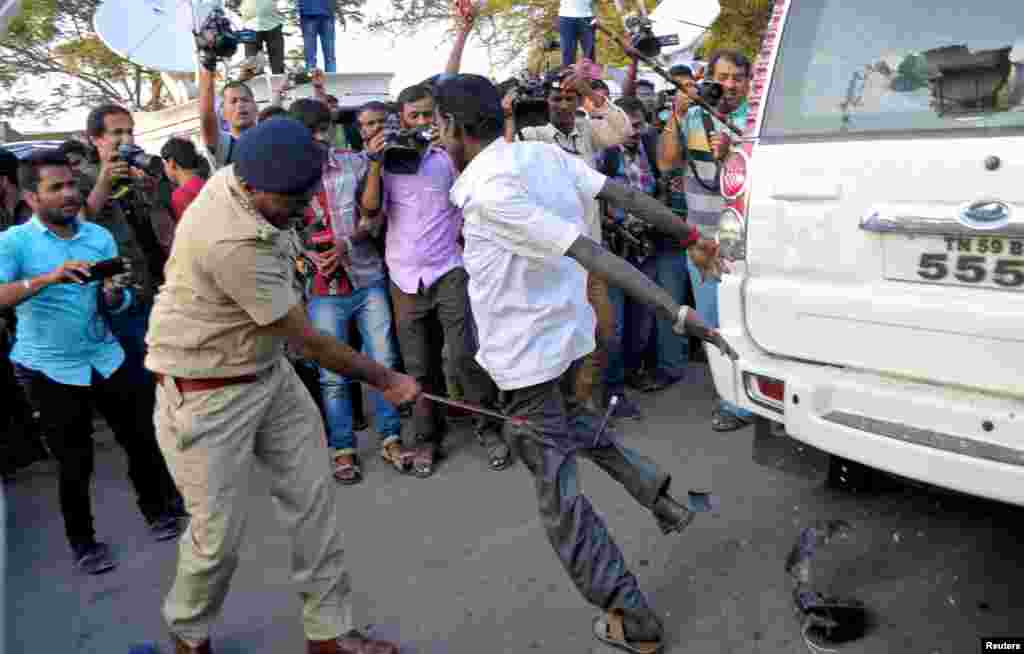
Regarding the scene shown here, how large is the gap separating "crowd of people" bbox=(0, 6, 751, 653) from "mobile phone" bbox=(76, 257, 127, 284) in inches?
0.6

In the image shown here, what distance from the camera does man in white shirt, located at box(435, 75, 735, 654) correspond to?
2.57 m

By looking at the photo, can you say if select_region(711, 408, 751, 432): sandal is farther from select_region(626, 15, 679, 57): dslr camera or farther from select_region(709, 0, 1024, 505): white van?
select_region(626, 15, 679, 57): dslr camera

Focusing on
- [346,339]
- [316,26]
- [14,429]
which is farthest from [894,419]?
[316,26]

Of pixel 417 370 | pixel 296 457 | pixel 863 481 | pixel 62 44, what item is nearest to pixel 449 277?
pixel 417 370

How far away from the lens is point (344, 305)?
454cm

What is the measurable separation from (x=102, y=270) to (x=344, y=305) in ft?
4.95

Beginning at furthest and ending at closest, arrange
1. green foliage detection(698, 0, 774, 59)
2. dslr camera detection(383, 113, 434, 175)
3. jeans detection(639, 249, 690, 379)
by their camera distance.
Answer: green foliage detection(698, 0, 774, 59) < jeans detection(639, 249, 690, 379) < dslr camera detection(383, 113, 434, 175)

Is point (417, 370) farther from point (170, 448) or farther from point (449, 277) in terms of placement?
point (170, 448)

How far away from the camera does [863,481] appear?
12.2 ft

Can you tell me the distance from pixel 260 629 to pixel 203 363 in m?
1.18

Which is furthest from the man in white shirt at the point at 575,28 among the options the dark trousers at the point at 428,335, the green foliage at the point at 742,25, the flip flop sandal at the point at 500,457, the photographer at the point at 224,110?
the green foliage at the point at 742,25

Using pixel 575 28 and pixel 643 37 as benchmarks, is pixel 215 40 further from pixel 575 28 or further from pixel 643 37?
pixel 575 28

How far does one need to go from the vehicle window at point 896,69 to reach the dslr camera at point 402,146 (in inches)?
78.5

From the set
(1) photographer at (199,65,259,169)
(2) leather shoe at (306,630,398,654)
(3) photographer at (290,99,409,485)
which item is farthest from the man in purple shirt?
(2) leather shoe at (306,630,398,654)
